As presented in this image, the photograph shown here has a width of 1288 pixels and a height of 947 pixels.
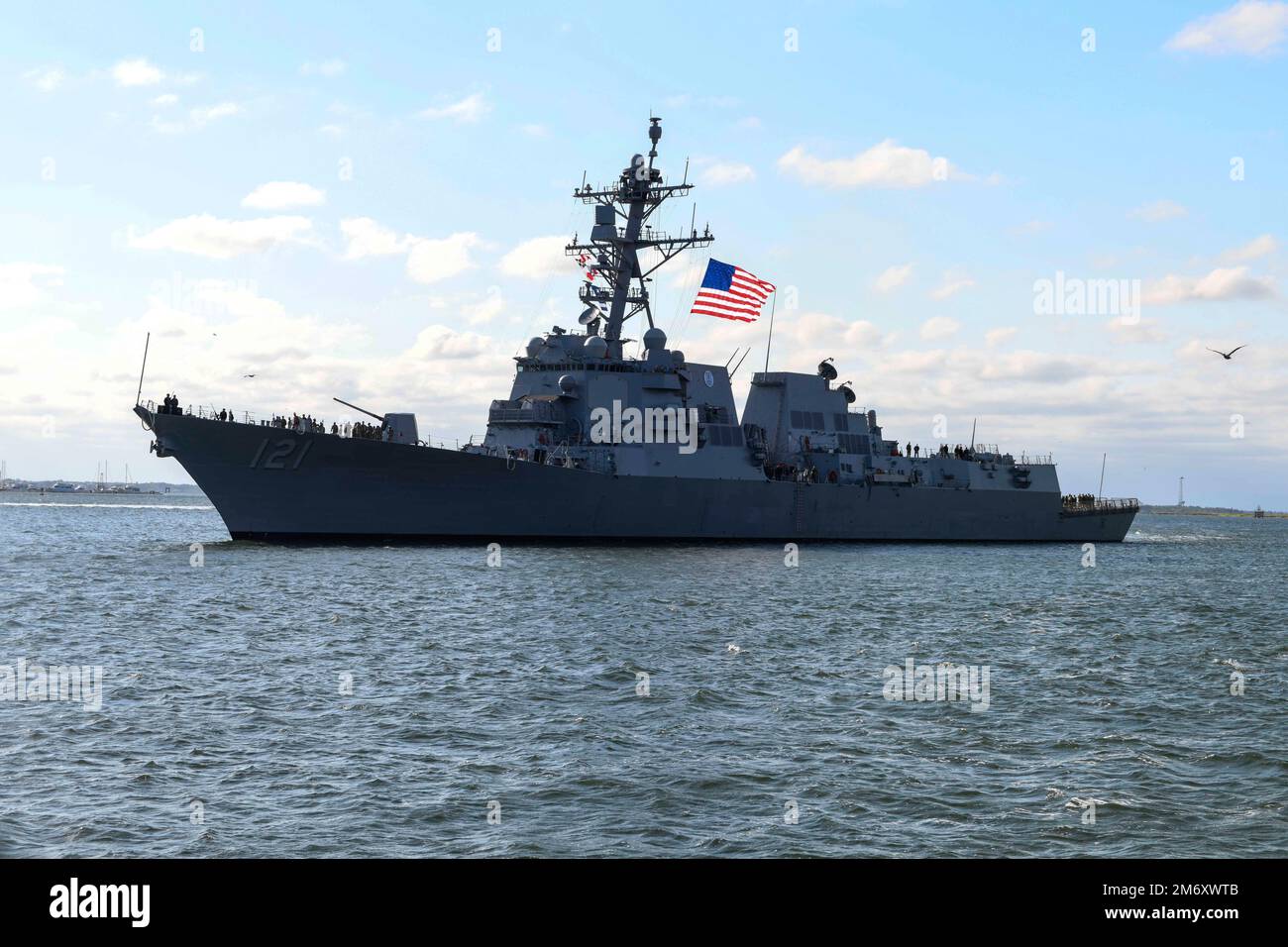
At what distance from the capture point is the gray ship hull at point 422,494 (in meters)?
36.2

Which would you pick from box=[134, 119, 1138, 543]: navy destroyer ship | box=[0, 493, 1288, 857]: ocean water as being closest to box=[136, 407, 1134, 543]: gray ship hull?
box=[134, 119, 1138, 543]: navy destroyer ship

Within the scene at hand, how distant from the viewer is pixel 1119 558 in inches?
2068

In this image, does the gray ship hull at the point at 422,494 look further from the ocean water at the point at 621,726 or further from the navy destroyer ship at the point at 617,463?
the ocean water at the point at 621,726

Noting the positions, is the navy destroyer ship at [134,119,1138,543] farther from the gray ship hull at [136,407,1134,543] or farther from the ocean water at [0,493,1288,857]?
the ocean water at [0,493,1288,857]

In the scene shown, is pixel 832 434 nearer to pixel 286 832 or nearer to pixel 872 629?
pixel 872 629

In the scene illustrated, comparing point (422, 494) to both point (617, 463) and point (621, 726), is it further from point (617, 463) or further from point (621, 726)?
point (621, 726)

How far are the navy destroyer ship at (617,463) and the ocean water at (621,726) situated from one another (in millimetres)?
8299

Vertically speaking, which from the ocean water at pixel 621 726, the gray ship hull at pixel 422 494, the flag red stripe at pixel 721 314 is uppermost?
the flag red stripe at pixel 721 314

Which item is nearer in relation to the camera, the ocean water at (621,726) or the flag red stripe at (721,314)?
the ocean water at (621,726)

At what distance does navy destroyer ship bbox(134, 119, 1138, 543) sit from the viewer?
121 feet

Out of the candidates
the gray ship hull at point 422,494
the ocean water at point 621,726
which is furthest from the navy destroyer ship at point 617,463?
the ocean water at point 621,726

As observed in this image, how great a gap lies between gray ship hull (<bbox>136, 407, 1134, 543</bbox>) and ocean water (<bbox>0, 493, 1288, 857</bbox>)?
315 inches

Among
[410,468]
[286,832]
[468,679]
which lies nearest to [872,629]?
[468,679]
